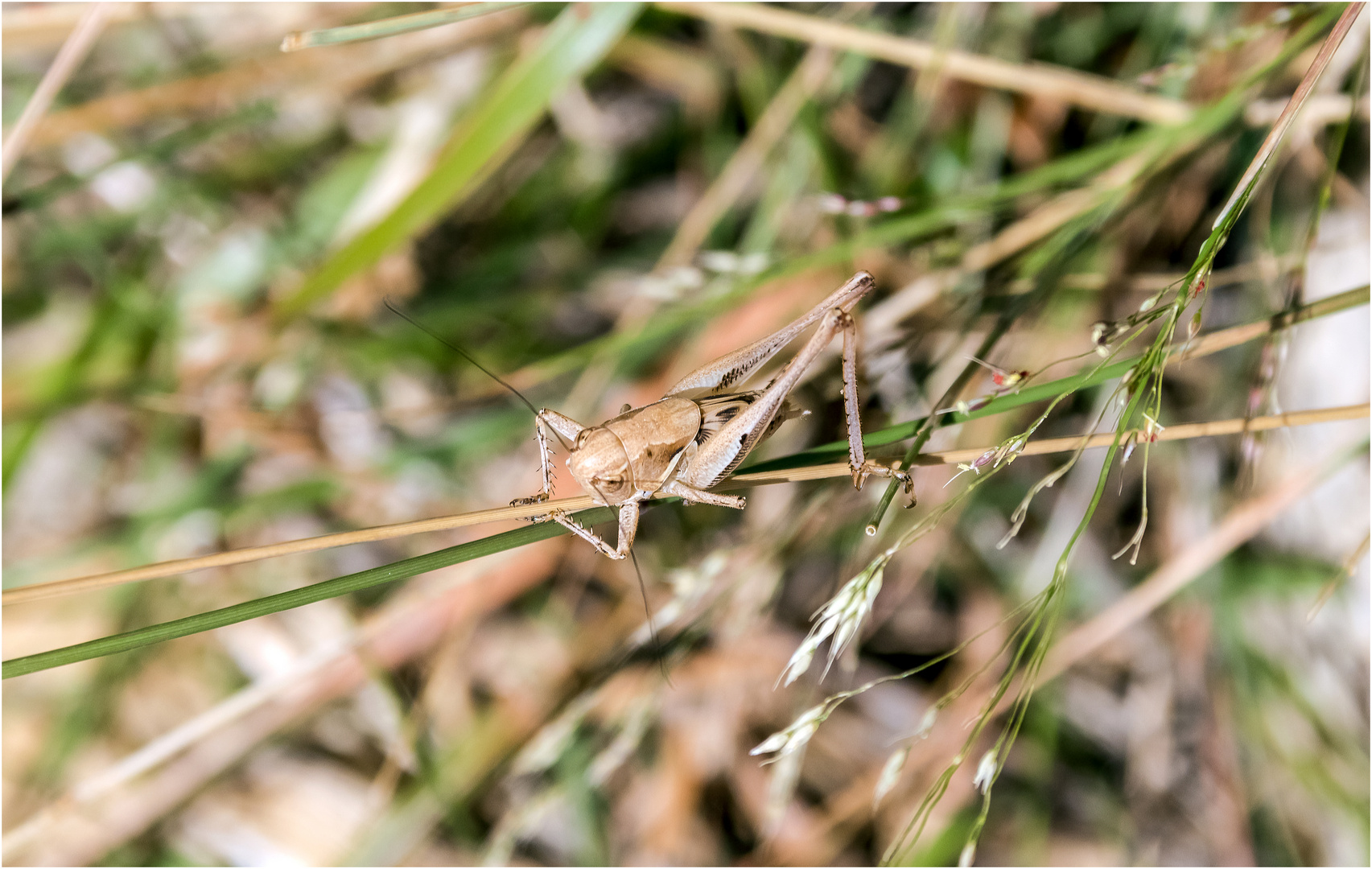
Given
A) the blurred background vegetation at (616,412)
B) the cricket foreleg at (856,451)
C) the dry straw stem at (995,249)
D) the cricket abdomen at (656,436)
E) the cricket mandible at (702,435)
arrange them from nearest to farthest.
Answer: the cricket foreleg at (856,451) → the cricket mandible at (702,435) → the cricket abdomen at (656,436) → the dry straw stem at (995,249) → the blurred background vegetation at (616,412)

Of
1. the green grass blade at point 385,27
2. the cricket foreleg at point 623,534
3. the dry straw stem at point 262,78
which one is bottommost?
the cricket foreleg at point 623,534

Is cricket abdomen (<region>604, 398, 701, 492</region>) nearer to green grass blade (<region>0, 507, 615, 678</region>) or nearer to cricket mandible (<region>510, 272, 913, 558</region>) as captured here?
cricket mandible (<region>510, 272, 913, 558</region>)

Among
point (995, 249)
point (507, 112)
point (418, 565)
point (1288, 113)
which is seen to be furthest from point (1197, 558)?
point (507, 112)

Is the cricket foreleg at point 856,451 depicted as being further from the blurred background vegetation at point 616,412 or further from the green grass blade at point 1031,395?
the blurred background vegetation at point 616,412

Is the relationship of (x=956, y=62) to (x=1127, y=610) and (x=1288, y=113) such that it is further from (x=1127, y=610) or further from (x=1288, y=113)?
(x=1127, y=610)

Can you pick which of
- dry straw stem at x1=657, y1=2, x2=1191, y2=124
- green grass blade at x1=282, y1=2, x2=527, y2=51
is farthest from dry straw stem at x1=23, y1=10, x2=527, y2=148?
green grass blade at x1=282, y1=2, x2=527, y2=51

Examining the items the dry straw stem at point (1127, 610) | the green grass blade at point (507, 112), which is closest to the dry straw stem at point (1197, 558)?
the dry straw stem at point (1127, 610)

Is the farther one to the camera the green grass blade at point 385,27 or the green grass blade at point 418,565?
the green grass blade at point 385,27
